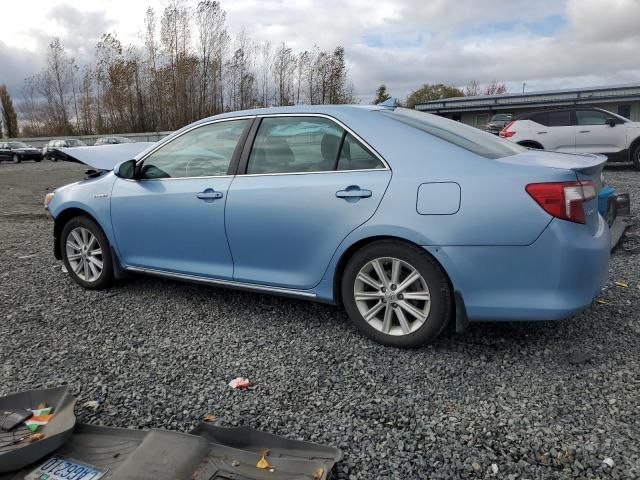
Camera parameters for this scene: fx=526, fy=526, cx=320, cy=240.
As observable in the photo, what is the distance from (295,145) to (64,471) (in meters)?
2.41

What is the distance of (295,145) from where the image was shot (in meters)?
3.74

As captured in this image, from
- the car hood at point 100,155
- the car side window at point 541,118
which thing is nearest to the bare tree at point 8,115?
the car side window at point 541,118

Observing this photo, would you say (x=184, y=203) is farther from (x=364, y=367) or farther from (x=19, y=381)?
(x=364, y=367)

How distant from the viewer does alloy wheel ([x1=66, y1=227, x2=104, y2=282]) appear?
186 inches

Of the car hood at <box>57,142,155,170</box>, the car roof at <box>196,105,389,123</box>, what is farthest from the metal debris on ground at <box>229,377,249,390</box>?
the car hood at <box>57,142,155,170</box>

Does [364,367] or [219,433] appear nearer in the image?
[219,433]

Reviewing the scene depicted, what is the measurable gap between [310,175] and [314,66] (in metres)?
44.1

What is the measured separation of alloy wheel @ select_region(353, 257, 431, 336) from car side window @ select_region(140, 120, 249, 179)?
1388 mm

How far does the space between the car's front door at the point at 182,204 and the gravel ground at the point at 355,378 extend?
43cm

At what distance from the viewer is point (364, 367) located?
126 inches

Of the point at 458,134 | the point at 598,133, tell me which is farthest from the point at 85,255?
the point at 598,133

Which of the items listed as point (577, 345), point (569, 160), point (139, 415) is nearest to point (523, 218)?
point (569, 160)

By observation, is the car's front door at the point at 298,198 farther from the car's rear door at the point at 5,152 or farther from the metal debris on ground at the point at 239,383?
the car's rear door at the point at 5,152

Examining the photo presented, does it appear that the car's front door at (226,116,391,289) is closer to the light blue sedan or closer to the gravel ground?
the light blue sedan
